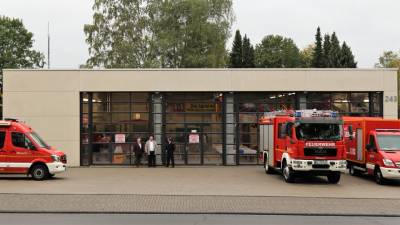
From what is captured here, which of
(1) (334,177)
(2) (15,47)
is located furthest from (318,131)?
(2) (15,47)

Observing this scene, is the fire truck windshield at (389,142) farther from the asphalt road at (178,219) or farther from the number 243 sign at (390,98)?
the asphalt road at (178,219)

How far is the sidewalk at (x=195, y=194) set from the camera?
52.0ft

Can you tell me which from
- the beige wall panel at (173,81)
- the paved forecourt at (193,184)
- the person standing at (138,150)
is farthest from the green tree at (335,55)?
the paved forecourt at (193,184)

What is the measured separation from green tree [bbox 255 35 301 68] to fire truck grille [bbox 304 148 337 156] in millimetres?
79060

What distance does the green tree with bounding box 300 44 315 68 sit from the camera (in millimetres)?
104556

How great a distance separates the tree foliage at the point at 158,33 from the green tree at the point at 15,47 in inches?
505

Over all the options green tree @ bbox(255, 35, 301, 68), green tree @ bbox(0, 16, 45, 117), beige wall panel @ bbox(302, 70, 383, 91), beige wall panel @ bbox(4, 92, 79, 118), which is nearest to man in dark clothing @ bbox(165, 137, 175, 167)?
beige wall panel @ bbox(4, 92, 79, 118)

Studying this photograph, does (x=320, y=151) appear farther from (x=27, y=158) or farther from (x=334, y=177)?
(x=27, y=158)

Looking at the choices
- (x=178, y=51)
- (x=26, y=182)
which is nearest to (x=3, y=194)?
(x=26, y=182)

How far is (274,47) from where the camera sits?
343ft

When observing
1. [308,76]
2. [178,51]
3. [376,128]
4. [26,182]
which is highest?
[178,51]

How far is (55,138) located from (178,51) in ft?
94.4

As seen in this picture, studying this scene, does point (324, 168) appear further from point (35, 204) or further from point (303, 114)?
point (35, 204)

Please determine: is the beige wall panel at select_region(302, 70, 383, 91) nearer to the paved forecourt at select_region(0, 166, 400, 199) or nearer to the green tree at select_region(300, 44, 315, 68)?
the paved forecourt at select_region(0, 166, 400, 199)
